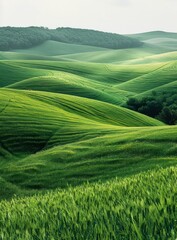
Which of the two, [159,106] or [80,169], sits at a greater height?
[80,169]

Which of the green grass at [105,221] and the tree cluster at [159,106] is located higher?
the green grass at [105,221]

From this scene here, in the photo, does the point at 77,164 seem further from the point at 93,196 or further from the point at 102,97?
the point at 102,97

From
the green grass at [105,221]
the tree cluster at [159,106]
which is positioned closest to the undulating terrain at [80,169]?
the green grass at [105,221]

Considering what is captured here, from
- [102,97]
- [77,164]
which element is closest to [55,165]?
[77,164]

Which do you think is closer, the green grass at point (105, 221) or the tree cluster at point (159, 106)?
the green grass at point (105, 221)

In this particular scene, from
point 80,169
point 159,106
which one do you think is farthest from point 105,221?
point 159,106

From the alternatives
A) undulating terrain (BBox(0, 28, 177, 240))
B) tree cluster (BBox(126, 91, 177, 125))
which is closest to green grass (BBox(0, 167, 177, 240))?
undulating terrain (BBox(0, 28, 177, 240))

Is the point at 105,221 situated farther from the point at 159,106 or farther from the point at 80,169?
the point at 159,106

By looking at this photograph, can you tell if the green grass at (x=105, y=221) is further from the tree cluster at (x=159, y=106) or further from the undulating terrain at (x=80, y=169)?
the tree cluster at (x=159, y=106)
